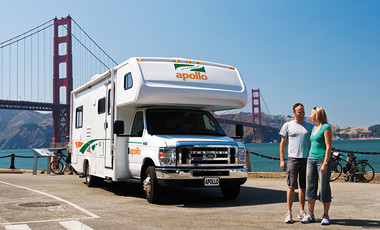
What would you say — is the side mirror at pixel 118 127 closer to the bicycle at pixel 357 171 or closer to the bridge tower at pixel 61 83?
the bicycle at pixel 357 171

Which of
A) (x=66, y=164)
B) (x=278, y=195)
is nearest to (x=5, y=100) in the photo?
(x=66, y=164)

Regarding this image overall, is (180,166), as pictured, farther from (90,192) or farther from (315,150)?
(90,192)

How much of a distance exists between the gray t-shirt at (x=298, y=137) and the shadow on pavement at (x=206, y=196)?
236cm

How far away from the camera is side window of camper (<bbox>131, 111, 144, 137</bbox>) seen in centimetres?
970

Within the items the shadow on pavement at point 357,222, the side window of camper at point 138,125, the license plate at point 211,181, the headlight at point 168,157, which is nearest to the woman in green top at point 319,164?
the shadow on pavement at point 357,222

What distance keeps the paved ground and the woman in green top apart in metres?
Result: 0.36

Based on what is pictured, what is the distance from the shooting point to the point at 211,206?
8.92 metres

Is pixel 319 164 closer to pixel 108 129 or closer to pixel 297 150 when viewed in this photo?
pixel 297 150

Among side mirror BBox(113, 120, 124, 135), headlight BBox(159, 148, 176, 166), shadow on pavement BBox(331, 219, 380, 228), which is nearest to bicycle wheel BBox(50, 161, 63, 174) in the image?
side mirror BBox(113, 120, 124, 135)

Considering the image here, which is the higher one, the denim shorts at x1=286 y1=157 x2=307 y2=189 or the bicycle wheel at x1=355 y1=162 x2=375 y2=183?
the denim shorts at x1=286 y1=157 x2=307 y2=189

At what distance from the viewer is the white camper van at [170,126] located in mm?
8695

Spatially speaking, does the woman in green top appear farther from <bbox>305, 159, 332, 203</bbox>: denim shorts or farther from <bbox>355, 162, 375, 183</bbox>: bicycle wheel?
<bbox>355, 162, 375, 183</bbox>: bicycle wheel

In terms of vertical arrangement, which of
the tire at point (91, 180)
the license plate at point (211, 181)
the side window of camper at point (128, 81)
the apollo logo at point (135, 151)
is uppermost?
the side window of camper at point (128, 81)

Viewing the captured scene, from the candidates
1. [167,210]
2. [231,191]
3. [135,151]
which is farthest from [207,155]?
[135,151]
